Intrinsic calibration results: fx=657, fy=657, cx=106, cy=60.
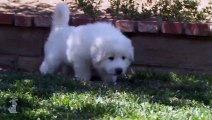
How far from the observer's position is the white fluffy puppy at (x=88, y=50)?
6.67m

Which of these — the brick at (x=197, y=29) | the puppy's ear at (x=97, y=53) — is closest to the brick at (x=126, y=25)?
the brick at (x=197, y=29)

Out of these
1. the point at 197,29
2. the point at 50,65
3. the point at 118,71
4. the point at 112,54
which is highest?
the point at 197,29

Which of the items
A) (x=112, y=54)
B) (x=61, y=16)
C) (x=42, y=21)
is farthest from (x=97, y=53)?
(x=42, y=21)

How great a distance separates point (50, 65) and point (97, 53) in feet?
2.68

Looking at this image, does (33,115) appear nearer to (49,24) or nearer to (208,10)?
(49,24)

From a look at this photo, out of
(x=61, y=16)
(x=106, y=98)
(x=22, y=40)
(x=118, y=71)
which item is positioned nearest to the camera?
(x=106, y=98)

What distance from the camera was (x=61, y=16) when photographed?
745 centimetres

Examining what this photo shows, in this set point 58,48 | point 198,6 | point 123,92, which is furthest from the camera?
point 198,6

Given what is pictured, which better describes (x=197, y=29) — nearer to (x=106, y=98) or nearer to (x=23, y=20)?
(x=23, y=20)

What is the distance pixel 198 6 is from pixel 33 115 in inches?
159

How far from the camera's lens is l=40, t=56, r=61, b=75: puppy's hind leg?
7.29m

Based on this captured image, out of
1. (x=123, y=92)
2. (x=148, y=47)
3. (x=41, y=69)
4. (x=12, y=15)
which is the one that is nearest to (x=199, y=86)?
(x=123, y=92)

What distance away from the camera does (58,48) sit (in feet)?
23.8

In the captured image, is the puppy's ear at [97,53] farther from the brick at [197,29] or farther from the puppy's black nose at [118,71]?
the brick at [197,29]
